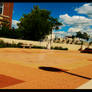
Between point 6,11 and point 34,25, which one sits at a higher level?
point 6,11

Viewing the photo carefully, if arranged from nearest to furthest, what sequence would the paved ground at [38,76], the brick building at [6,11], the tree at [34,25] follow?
the paved ground at [38,76]
the brick building at [6,11]
the tree at [34,25]

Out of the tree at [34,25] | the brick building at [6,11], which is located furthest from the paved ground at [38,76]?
the tree at [34,25]

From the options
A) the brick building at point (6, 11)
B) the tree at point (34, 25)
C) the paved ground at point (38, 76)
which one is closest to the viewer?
the paved ground at point (38, 76)

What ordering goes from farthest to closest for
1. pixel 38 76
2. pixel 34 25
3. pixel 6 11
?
pixel 34 25 → pixel 6 11 → pixel 38 76

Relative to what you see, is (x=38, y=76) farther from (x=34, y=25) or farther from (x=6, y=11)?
(x=34, y=25)

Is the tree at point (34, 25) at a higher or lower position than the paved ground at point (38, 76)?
higher

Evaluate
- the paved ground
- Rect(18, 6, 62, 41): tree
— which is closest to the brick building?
Rect(18, 6, 62, 41): tree

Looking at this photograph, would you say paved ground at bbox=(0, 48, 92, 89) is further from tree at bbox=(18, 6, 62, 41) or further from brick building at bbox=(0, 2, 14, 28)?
tree at bbox=(18, 6, 62, 41)

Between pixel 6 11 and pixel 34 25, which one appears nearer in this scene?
pixel 6 11

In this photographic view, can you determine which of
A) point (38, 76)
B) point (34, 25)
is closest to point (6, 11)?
point (34, 25)

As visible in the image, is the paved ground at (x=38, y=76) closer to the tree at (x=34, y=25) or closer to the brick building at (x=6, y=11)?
the brick building at (x=6, y=11)

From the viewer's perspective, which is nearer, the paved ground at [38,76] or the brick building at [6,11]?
the paved ground at [38,76]

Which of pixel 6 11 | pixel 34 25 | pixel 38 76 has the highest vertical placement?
pixel 6 11

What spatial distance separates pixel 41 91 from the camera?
374cm
